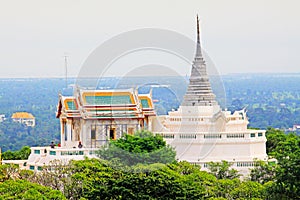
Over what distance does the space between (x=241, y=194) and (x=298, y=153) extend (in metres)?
2.38

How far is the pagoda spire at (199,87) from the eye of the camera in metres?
48.2

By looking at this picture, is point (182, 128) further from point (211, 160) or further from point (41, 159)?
point (41, 159)

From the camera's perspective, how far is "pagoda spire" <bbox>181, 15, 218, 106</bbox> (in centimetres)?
4816

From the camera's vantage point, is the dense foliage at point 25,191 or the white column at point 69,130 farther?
the white column at point 69,130

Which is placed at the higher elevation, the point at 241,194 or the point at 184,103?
the point at 184,103

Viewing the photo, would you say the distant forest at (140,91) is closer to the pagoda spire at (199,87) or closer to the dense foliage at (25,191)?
the pagoda spire at (199,87)

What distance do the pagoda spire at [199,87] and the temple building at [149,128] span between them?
2.28 ft

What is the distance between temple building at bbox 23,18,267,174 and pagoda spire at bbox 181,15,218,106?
0.69m

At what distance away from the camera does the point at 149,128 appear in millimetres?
45875

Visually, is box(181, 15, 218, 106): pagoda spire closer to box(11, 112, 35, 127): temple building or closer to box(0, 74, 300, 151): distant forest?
box(0, 74, 300, 151): distant forest

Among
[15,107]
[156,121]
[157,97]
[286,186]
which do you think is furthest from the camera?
[15,107]

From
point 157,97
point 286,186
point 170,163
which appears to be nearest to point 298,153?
point 286,186

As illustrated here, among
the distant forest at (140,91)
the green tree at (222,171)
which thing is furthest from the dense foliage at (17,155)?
the green tree at (222,171)

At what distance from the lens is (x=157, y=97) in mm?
50281
